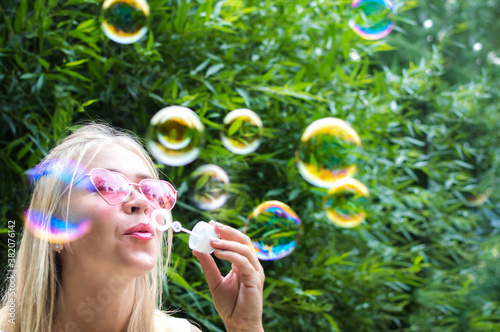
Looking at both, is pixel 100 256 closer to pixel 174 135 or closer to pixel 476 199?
pixel 174 135

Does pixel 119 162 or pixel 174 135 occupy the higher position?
pixel 119 162

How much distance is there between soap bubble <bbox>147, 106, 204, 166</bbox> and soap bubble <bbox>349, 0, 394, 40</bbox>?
1.08 m

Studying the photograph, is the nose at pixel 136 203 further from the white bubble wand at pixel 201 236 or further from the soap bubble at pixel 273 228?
the soap bubble at pixel 273 228

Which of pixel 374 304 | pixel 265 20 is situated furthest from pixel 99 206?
pixel 374 304

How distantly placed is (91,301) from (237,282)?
354mm

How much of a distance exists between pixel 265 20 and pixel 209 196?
0.99 metres

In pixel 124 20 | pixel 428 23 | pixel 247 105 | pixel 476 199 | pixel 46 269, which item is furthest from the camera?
pixel 428 23

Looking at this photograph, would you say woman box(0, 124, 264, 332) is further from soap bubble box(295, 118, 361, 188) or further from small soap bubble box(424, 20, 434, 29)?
small soap bubble box(424, 20, 434, 29)

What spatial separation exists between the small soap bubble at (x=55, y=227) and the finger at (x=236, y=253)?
0.96 feet

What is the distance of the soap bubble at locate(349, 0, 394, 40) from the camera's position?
7.97 feet

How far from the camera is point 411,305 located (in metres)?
3.64

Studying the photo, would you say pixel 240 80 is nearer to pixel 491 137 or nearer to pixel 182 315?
pixel 182 315

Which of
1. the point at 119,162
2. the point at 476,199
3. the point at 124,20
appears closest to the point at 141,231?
the point at 119,162

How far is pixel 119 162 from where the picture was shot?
1.21m
